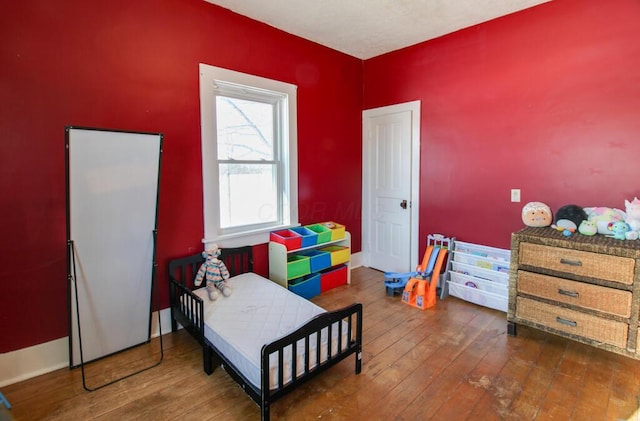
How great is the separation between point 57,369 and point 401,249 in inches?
134

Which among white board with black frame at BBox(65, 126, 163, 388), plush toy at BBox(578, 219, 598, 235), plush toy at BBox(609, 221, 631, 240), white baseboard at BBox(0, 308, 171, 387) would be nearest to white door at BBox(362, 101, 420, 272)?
plush toy at BBox(578, 219, 598, 235)

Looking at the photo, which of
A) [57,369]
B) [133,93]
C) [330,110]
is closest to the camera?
[57,369]

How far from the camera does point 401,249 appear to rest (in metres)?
4.12

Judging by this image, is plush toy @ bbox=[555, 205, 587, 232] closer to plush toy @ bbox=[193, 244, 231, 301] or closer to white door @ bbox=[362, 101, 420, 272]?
white door @ bbox=[362, 101, 420, 272]

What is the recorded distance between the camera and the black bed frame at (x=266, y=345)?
5.79 feet

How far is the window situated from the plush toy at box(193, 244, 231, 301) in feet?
0.61

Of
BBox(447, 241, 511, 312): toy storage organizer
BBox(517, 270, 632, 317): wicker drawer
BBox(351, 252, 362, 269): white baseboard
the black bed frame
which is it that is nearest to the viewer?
the black bed frame

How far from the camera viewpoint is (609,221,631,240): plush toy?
2.33 metres

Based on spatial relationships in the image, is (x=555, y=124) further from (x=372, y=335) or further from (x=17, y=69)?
(x=17, y=69)

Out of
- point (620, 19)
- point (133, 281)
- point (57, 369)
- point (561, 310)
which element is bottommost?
point (57, 369)

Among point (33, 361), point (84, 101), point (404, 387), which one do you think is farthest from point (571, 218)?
point (33, 361)

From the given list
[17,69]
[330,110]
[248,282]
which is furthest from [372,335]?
[17,69]

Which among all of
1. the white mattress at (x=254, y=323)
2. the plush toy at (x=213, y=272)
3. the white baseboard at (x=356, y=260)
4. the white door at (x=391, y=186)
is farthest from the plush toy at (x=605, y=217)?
the plush toy at (x=213, y=272)

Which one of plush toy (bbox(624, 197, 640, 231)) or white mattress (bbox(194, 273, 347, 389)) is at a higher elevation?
plush toy (bbox(624, 197, 640, 231))
